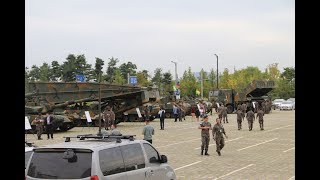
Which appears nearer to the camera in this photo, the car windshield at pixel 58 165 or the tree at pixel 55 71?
the car windshield at pixel 58 165

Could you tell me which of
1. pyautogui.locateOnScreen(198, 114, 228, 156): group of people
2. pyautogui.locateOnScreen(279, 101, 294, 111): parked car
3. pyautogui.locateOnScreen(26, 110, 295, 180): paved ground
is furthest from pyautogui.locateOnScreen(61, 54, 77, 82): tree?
pyautogui.locateOnScreen(198, 114, 228, 156): group of people

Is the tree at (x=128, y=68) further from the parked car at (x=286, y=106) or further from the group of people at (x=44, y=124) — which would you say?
the group of people at (x=44, y=124)

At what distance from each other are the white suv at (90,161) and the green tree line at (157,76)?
63.4 m

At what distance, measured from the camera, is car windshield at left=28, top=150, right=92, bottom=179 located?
7926 millimetres

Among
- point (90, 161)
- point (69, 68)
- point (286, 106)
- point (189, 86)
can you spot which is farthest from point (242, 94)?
point (90, 161)

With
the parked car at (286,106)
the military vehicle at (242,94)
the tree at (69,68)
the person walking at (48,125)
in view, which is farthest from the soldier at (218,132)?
the tree at (69,68)

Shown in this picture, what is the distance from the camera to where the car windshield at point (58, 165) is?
312 inches

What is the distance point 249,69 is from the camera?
381 feet

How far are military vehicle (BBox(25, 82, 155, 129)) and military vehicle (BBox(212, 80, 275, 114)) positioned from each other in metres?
18.8

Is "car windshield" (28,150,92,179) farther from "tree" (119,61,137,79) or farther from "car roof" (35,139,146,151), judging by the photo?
"tree" (119,61,137,79)

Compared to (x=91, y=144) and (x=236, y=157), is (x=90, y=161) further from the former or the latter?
(x=236, y=157)

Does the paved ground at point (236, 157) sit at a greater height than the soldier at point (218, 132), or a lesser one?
lesser
